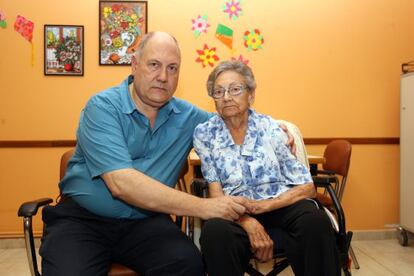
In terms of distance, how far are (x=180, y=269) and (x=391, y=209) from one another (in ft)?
9.09

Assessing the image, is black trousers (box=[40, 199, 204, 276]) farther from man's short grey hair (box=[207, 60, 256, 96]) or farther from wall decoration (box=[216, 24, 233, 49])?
wall decoration (box=[216, 24, 233, 49])

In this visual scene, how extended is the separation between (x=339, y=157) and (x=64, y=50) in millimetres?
2366

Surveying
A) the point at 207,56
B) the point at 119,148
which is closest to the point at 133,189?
the point at 119,148

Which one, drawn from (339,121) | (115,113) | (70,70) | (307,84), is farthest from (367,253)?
(70,70)

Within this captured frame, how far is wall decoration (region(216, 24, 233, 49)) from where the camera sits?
3252 mm

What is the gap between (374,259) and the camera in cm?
290

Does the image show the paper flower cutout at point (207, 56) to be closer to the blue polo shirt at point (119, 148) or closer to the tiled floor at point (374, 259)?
the blue polo shirt at point (119, 148)

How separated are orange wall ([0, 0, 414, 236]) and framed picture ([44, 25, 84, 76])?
59 millimetres

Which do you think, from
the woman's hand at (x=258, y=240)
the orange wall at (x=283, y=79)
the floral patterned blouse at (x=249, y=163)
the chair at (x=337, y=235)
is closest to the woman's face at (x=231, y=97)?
the floral patterned blouse at (x=249, y=163)

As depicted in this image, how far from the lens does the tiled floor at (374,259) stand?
104 inches

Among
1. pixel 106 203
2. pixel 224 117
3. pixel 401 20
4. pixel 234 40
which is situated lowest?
pixel 106 203

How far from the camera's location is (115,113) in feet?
5.29

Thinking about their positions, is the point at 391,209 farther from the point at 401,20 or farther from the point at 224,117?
the point at 224,117

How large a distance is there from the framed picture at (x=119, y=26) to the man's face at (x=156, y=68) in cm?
158
